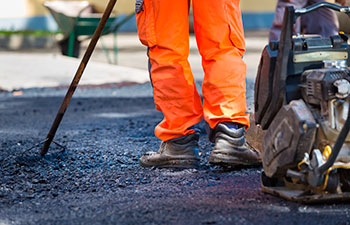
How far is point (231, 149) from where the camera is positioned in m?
2.79

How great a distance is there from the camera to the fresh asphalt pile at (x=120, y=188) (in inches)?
85.5

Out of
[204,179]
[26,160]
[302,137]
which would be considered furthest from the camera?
[26,160]

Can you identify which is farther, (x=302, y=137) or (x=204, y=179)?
(x=204, y=179)

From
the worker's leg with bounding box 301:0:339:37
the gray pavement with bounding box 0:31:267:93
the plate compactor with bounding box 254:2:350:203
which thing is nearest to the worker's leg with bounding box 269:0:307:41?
the worker's leg with bounding box 301:0:339:37

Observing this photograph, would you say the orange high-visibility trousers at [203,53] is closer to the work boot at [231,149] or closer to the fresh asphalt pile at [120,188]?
the work boot at [231,149]

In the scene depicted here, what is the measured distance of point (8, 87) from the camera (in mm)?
6582

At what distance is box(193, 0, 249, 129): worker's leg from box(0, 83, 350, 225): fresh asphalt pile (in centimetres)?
27

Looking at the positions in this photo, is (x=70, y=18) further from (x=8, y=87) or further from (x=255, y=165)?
(x=255, y=165)

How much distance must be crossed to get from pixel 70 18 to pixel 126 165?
19.1 ft

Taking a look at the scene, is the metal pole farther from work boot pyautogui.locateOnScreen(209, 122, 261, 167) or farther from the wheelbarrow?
the wheelbarrow

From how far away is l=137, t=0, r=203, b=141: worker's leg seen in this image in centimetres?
280

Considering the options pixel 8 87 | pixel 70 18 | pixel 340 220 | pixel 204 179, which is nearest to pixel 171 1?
pixel 204 179

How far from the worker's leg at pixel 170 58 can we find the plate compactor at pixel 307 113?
1.82 ft

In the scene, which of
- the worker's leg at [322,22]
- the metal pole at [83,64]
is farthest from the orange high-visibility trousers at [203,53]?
the worker's leg at [322,22]
